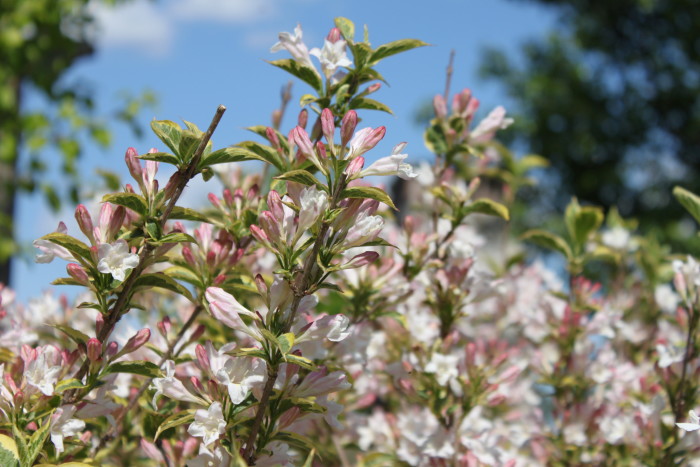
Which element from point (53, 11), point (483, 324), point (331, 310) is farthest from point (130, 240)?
point (53, 11)

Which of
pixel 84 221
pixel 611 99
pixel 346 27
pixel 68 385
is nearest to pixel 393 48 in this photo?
pixel 346 27

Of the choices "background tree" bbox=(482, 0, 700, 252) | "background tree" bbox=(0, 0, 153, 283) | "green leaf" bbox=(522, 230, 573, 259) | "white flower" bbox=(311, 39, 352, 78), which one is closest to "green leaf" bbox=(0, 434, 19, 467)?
"white flower" bbox=(311, 39, 352, 78)

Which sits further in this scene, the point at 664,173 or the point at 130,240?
the point at 664,173

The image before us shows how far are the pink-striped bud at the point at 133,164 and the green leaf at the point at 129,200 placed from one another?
4cm

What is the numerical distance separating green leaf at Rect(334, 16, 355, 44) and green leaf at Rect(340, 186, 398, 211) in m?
0.28

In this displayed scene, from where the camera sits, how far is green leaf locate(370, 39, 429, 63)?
930mm

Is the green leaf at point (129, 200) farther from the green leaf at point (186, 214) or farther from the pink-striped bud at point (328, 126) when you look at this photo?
the pink-striped bud at point (328, 126)

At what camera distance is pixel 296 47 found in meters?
0.94

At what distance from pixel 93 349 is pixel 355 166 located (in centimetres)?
33

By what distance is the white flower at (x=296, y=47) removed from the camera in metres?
0.93

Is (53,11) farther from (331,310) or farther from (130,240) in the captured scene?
(130,240)

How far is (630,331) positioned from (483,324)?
534 mm

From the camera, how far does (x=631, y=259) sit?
2156 millimetres

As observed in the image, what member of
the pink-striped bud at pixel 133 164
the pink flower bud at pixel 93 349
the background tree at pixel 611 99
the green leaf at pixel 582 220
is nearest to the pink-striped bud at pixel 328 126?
the pink-striped bud at pixel 133 164
